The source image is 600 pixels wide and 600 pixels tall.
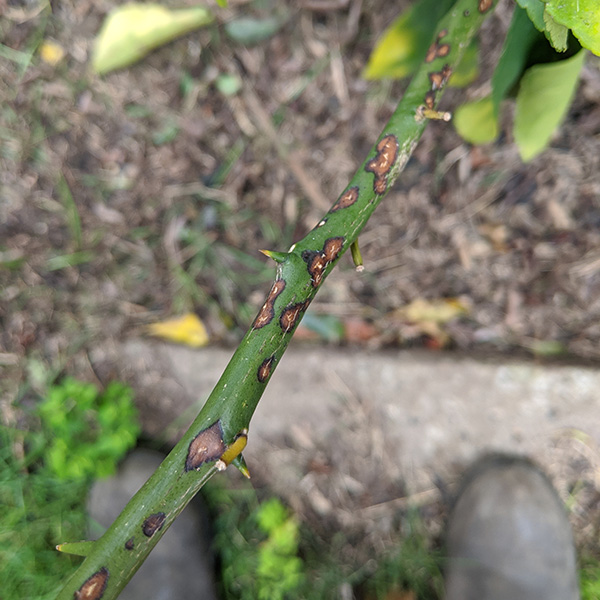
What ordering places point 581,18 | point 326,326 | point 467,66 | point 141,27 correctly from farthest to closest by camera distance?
point 326,326 → point 141,27 → point 467,66 → point 581,18

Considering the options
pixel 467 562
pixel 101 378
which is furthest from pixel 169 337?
pixel 467 562

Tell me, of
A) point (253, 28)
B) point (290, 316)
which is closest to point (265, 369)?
point (290, 316)

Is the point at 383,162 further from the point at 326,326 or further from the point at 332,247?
the point at 326,326

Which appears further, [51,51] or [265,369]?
[51,51]

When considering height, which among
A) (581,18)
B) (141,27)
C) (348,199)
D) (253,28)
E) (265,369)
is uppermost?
(253,28)

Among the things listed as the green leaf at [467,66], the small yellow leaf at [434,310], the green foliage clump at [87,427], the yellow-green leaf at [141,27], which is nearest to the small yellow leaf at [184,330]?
the green foliage clump at [87,427]

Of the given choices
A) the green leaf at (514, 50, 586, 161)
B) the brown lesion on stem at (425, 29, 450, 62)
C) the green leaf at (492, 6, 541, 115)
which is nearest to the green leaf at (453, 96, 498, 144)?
the green leaf at (514, 50, 586, 161)
